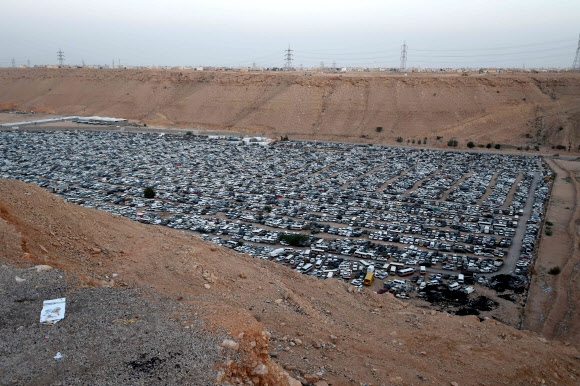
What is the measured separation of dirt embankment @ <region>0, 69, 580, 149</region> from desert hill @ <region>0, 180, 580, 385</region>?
169 feet

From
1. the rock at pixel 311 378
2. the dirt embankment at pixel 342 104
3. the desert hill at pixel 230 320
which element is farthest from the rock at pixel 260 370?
the dirt embankment at pixel 342 104

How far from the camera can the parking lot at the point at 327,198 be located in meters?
23.5

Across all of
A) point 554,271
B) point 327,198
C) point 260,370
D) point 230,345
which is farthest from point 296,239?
point 260,370

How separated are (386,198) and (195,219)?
47.9ft

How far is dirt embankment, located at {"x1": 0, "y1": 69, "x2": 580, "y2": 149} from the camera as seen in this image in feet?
210

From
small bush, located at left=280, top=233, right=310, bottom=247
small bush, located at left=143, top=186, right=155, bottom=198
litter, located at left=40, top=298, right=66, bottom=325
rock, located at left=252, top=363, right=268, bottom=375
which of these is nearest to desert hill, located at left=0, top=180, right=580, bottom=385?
rock, located at left=252, top=363, right=268, bottom=375

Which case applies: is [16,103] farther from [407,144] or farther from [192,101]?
[407,144]

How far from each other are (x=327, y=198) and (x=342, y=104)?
4284 cm

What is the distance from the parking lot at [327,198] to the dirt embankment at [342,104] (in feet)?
34.4

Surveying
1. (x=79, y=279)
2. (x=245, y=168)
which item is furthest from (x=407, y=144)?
(x=79, y=279)

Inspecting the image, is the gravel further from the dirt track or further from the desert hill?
the dirt track

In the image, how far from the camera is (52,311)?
8406mm

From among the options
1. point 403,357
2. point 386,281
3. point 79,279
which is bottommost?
point 386,281

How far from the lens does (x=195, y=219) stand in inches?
1137
